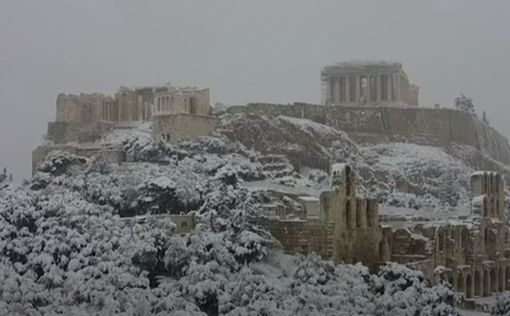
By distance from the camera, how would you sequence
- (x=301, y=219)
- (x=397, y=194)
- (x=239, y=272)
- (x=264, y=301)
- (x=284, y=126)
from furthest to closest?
(x=284, y=126) < (x=397, y=194) < (x=301, y=219) < (x=239, y=272) < (x=264, y=301)

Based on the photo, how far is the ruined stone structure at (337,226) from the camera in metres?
8.44

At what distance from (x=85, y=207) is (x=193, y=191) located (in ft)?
3.58

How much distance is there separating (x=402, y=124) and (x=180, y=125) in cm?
366

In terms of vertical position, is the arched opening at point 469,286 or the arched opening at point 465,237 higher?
the arched opening at point 465,237

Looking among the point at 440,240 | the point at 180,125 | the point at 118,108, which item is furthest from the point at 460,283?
the point at 118,108

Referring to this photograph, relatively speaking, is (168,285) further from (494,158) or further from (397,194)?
(494,158)

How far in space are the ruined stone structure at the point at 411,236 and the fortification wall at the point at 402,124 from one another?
83cm

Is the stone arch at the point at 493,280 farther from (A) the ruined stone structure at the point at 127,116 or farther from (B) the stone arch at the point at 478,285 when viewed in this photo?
(A) the ruined stone structure at the point at 127,116

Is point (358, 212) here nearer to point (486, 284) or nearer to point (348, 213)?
point (348, 213)

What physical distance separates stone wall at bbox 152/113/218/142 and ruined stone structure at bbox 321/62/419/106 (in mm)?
1361

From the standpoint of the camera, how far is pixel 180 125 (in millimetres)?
10141

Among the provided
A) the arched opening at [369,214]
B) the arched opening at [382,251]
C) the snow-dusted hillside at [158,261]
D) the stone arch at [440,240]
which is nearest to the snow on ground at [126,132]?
the snow-dusted hillside at [158,261]

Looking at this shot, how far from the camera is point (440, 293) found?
26.4 feet

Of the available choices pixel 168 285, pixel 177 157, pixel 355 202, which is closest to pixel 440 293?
pixel 355 202
